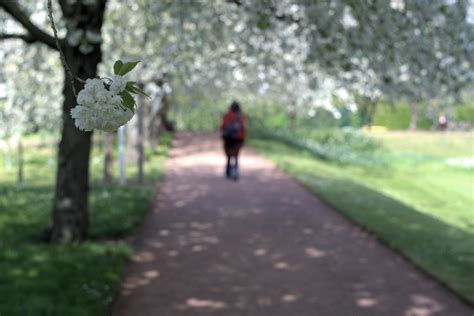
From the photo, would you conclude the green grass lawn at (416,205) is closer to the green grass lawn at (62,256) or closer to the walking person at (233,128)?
the walking person at (233,128)

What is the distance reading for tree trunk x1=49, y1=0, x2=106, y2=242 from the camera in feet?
30.4

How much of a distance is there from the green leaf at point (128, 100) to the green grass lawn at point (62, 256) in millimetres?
4348

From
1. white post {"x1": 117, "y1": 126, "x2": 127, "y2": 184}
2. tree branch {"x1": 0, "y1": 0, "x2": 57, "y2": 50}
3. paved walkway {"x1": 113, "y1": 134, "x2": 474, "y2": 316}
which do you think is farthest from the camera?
white post {"x1": 117, "y1": 126, "x2": 127, "y2": 184}

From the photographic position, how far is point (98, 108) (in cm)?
219

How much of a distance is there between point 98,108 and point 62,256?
21.9 feet

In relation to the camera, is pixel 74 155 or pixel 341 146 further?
pixel 341 146

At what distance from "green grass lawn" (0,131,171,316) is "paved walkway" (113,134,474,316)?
11.2 inches

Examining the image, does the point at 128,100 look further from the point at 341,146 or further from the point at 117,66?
the point at 341,146

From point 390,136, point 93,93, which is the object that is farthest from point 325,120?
point 93,93

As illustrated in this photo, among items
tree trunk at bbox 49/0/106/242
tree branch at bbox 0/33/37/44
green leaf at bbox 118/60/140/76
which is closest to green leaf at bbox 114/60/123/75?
green leaf at bbox 118/60/140/76

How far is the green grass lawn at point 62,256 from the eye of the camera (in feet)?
21.8

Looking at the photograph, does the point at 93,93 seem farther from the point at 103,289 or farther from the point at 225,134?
the point at 225,134

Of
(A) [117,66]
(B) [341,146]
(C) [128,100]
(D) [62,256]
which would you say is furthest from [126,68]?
(B) [341,146]

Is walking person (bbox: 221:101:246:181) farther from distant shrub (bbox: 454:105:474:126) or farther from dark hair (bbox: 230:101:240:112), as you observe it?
distant shrub (bbox: 454:105:474:126)
